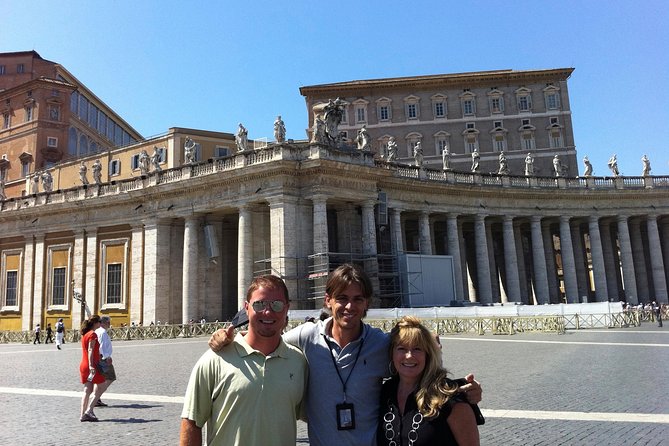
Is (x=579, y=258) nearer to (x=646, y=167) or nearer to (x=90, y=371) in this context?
(x=646, y=167)

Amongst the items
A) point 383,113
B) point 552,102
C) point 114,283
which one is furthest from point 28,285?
point 552,102

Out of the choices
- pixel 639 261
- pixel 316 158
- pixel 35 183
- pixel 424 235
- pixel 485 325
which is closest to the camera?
pixel 485 325

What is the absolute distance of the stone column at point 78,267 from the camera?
125 ft

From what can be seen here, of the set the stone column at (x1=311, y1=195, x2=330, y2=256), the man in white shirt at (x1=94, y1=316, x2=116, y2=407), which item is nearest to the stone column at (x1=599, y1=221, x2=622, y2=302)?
the stone column at (x1=311, y1=195, x2=330, y2=256)

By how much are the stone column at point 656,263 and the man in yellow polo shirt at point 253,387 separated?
157 ft

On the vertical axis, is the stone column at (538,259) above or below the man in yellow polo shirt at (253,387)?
above

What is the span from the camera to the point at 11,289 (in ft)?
137

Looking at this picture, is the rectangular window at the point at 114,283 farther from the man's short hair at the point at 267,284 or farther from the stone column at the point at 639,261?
the stone column at the point at 639,261

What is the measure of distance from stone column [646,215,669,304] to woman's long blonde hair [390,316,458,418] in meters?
47.3

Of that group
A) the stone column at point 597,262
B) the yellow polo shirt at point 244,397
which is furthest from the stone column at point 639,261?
the yellow polo shirt at point 244,397

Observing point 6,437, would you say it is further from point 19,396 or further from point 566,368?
point 566,368

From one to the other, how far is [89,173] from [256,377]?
51146 mm

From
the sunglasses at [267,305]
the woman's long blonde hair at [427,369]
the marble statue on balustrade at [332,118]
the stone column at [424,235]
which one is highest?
the marble statue on balustrade at [332,118]

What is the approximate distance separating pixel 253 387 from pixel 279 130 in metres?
29.2
